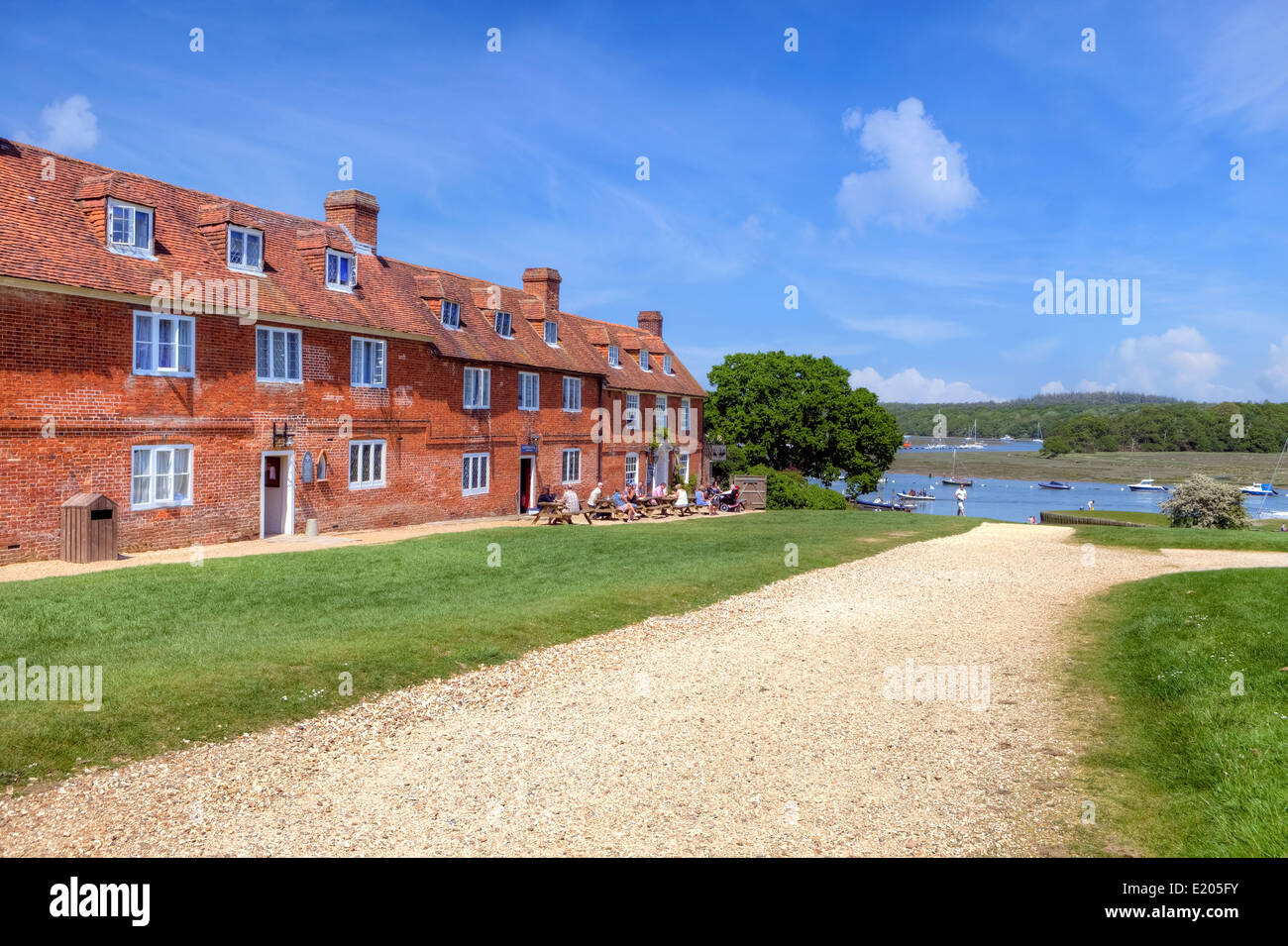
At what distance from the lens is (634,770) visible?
8695mm

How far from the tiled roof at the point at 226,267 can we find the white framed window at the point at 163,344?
3.03ft

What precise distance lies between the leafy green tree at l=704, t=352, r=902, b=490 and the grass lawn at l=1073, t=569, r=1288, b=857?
127 ft

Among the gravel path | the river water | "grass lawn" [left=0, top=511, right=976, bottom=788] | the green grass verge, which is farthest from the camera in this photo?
the river water

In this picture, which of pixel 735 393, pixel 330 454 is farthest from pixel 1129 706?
pixel 735 393

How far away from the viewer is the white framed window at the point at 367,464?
28547mm

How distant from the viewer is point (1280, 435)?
154 metres

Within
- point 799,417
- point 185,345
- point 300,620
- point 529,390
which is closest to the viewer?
Result: point 300,620

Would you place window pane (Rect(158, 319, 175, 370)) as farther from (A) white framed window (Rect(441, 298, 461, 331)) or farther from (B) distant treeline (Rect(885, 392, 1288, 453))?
(B) distant treeline (Rect(885, 392, 1288, 453))

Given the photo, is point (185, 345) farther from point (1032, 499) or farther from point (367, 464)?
point (1032, 499)

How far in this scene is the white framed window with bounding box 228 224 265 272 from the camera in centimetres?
2527

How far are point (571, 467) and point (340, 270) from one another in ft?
49.3

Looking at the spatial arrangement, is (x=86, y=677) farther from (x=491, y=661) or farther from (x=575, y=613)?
(x=575, y=613)

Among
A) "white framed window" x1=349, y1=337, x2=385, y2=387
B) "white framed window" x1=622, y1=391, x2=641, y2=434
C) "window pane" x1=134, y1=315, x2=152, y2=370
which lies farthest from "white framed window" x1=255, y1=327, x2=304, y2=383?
"white framed window" x1=622, y1=391, x2=641, y2=434

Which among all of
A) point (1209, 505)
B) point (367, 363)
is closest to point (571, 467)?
point (367, 363)
